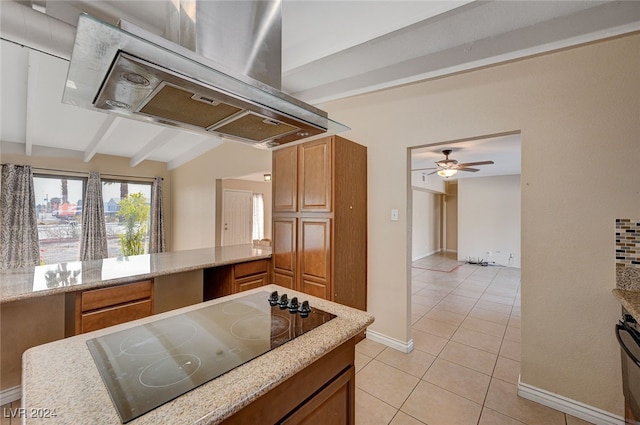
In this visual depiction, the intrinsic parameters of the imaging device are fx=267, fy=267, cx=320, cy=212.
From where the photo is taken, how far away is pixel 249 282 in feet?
9.27

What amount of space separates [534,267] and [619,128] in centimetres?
104

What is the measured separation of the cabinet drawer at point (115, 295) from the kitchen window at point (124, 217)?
15.9 feet

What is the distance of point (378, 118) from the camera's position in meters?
2.82

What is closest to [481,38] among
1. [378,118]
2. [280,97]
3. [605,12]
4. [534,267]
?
[605,12]

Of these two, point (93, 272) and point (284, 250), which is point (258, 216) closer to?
point (284, 250)

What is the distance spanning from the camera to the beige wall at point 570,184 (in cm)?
173

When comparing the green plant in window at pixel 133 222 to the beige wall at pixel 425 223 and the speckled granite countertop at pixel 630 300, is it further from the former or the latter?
the speckled granite countertop at pixel 630 300

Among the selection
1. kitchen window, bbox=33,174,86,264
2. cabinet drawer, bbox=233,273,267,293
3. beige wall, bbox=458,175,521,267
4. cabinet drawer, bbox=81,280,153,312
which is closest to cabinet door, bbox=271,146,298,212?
cabinet drawer, bbox=233,273,267,293

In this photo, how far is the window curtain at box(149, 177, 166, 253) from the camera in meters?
6.67

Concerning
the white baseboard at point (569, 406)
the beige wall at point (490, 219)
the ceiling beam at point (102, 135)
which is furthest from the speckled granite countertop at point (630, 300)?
the beige wall at point (490, 219)

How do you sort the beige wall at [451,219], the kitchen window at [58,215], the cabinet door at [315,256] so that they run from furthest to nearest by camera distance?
the beige wall at [451,219]
the kitchen window at [58,215]
the cabinet door at [315,256]

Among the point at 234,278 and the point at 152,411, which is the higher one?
the point at 152,411

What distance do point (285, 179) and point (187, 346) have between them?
2.06 meters

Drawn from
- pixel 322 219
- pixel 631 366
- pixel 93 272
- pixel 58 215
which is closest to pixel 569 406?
pixel 631 366
